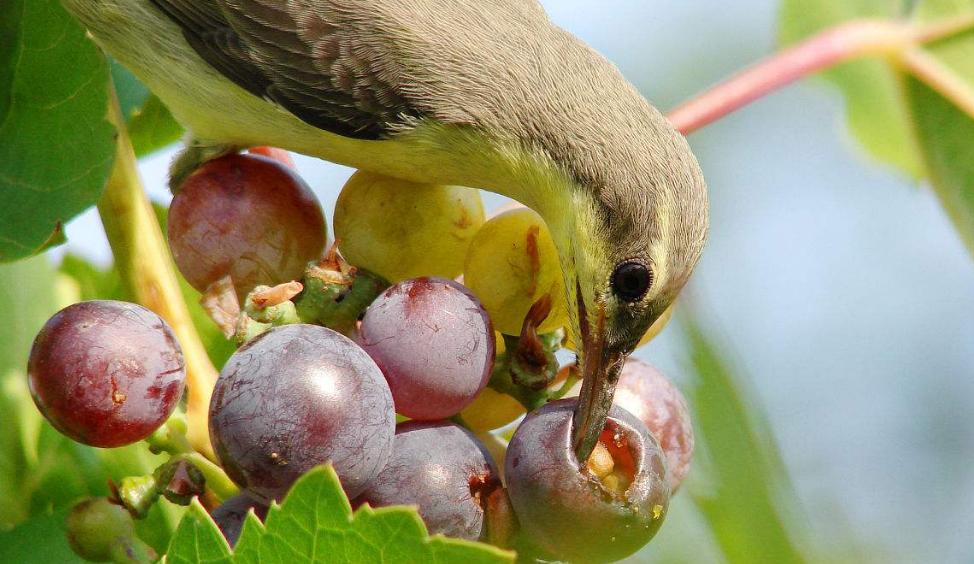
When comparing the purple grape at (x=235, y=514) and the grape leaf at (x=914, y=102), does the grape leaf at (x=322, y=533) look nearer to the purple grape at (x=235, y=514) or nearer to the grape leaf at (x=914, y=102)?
the purple grape at (x=235, y=514)

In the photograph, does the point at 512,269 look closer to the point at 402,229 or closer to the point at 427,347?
the point at 402,229

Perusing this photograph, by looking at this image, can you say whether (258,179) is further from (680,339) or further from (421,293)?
(680,339)

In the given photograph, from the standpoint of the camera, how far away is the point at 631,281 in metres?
2.69

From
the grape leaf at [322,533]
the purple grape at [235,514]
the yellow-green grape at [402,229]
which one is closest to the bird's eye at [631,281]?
the yellow-green grape at [402,229]

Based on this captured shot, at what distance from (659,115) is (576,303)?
2.30 feet

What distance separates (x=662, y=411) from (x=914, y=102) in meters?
1.99

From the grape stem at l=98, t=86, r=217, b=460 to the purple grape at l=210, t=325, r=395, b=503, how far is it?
315mm

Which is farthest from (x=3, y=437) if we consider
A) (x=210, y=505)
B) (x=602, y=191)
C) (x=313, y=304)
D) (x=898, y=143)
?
(x=898, y=143)

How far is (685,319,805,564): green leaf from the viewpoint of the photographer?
641mm

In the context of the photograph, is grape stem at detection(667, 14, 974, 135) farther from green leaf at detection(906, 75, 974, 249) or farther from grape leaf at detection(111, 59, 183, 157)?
grape leaf at detection(111, 59, 183, 157)

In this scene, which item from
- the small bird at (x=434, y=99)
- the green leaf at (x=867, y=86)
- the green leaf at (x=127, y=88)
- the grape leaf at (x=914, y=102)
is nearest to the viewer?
the small bird at (x=434, y=99)

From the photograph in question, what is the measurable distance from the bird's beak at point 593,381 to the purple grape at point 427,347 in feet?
0.67

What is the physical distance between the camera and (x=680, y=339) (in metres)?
0.83

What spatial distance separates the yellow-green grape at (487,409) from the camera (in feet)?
6.62
